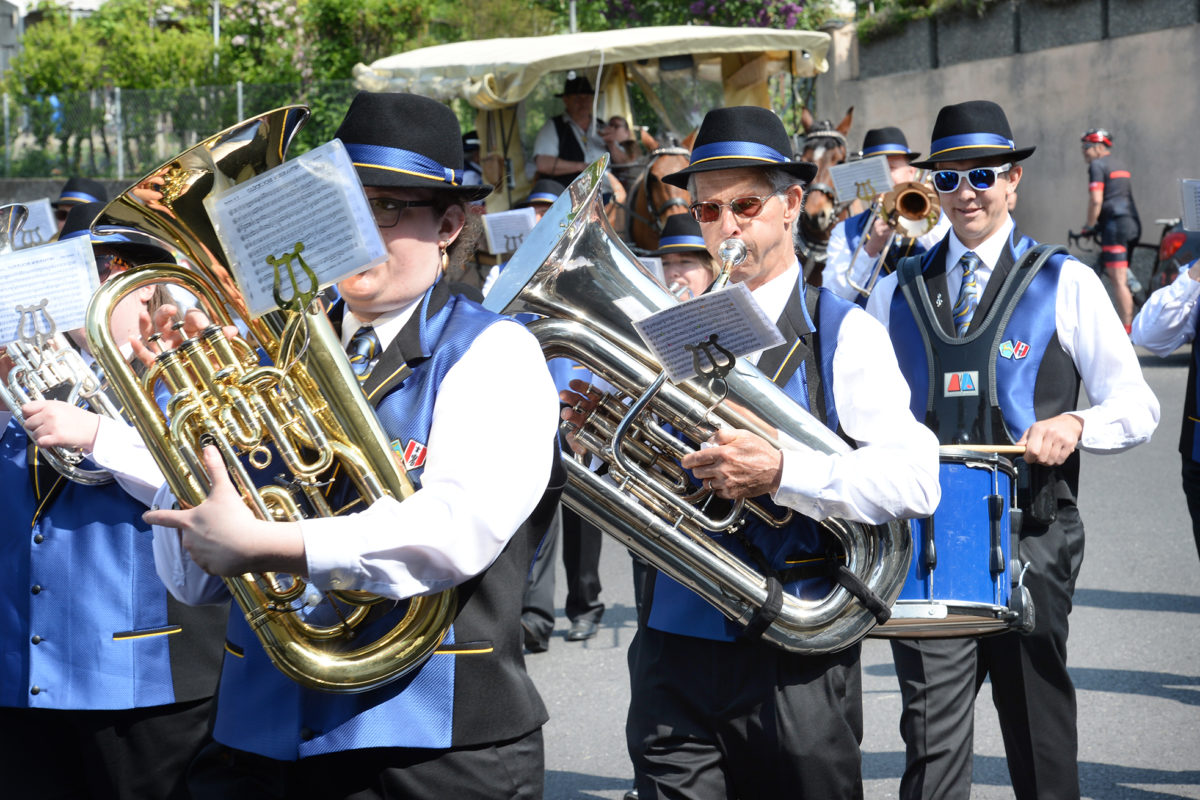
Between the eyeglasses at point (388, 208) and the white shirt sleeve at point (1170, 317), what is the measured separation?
9.89 ft

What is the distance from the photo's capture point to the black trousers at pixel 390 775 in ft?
7.66

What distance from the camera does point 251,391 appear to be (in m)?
2.22

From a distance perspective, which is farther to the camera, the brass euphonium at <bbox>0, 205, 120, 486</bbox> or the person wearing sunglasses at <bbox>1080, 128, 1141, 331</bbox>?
the person wearing sunglasses at <bbox>1080, 128, 1141, 331</bbox>

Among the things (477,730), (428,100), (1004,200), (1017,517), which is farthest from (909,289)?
(477,730)

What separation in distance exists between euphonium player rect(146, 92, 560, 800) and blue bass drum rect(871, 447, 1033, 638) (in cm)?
123

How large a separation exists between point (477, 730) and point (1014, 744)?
225 cm

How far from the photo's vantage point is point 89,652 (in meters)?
3.16

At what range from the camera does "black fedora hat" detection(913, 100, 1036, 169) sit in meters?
4.32

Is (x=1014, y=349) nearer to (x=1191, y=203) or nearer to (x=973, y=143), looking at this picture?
(x=973, y=143)

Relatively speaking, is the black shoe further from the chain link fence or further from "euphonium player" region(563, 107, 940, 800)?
the chain link fence

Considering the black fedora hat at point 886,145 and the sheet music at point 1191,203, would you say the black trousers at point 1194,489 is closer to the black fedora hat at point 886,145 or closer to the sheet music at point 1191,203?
the sheet music at point 1191,203

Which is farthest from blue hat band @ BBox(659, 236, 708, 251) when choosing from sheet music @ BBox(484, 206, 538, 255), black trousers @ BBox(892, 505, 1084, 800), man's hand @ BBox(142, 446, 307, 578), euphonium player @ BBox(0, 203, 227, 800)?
man's hand @ BBox(142, 446, 307, 578)

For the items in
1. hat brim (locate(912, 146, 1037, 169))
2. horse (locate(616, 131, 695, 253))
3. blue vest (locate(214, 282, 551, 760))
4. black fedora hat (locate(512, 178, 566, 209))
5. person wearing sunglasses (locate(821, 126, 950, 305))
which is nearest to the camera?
blue vest (locate(214, 282, 551, 760))

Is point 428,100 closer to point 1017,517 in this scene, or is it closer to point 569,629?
point 1017,517
